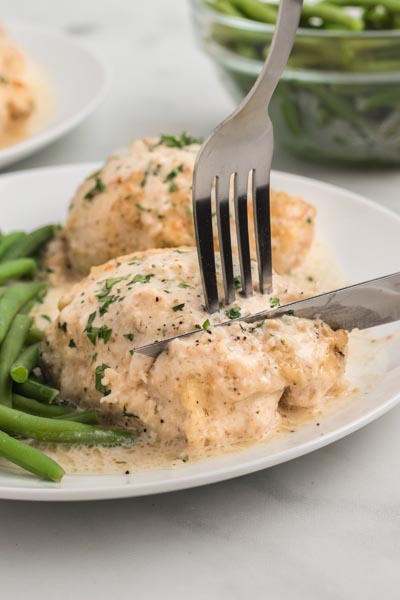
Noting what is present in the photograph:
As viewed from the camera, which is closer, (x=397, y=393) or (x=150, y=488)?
(x=150, y=488)

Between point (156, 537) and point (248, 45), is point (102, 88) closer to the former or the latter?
point (248, 45)

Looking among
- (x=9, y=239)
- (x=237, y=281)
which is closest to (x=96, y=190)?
(x=9, y=239)

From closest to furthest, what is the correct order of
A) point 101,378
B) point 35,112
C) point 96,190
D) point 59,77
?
point 101,378 < point 96,190 < point 35,112 < point 59,77

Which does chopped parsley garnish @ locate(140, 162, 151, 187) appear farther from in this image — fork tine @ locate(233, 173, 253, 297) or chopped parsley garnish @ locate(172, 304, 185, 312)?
chopped parsley garnish @ locate(172, 304, 185, 312)

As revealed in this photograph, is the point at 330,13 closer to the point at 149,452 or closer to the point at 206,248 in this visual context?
the point at 206,248

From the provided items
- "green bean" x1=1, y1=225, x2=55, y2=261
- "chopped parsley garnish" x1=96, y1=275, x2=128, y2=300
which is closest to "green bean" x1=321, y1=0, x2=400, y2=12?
"green bean" x1=1, y1=225, x2=55, y2=261

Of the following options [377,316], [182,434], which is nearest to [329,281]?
[377,316]

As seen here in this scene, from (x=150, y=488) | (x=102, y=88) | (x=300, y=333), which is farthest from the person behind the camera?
(x=102, y=88)
